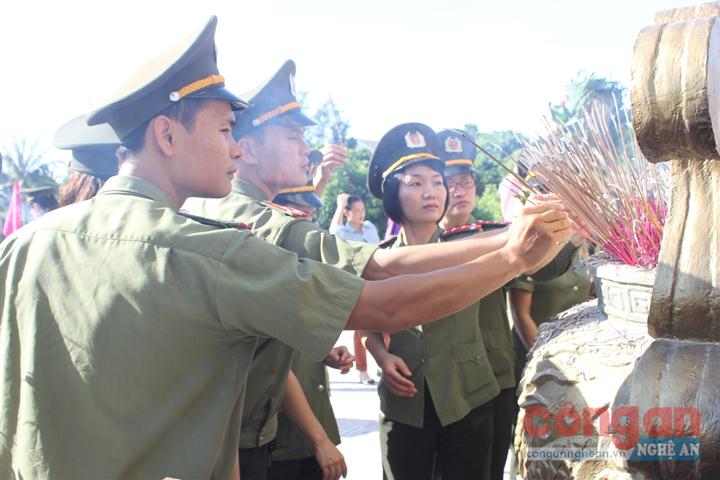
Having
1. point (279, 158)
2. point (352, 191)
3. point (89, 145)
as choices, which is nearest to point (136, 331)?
point (89, 145)

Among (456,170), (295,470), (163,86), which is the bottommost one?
(295,470)

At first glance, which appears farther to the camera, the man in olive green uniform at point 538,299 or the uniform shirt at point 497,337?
the man in olive green uniform at point 538,299

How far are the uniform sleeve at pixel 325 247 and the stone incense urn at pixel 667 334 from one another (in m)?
0.70

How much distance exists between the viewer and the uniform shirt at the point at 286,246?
1876mm

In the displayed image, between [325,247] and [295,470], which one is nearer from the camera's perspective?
[325,247]

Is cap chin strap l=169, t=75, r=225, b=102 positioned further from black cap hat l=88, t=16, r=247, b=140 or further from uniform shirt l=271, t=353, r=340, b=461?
uniform shirt l=271, t=353, r=340, b=461

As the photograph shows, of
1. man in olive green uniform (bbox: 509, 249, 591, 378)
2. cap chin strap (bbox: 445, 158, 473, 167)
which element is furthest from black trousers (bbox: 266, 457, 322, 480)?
cap chin strap (bbox: 445, 158, 473, 167)

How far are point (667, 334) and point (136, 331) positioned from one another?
1025 mm

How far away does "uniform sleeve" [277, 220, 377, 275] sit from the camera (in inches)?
74.3

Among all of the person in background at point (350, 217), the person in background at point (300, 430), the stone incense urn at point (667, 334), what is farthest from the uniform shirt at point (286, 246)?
the person in background at point (350, 217)

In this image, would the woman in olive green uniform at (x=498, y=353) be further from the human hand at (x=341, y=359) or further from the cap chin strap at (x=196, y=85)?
the cap chin strap at (x=196, y=85)

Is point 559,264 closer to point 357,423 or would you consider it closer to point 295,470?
point 295,470

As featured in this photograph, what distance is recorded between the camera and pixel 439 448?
8.52ft

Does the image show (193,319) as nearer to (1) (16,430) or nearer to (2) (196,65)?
(1) (16,430)
